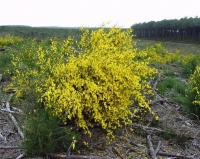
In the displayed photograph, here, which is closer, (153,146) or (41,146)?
(41,146)

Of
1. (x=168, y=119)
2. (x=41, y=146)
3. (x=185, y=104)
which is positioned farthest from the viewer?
(x=185, y=104)

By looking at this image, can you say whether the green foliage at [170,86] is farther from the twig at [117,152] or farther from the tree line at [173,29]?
the tree line at [173,29]

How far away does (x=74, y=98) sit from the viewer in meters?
5.85

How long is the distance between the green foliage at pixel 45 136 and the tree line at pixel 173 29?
242ft

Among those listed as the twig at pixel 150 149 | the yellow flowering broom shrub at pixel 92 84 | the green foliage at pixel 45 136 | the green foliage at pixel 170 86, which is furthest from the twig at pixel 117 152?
the green foliage at pixel 170 86

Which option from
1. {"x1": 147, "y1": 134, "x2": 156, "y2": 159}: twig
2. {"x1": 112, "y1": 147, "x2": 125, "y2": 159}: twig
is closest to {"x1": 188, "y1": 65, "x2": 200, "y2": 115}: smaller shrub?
{"x1": 147, "y1": 134, "x2": 156, "y2": 159}: twig

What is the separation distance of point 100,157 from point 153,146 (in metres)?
1.11

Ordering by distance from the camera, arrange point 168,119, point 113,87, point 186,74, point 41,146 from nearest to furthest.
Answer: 1. point 41,146
2. point 113,87
3. point 168,119
4. point 186,74

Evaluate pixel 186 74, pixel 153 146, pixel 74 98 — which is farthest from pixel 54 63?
pixel 186 74

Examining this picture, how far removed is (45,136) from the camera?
579 centimetres

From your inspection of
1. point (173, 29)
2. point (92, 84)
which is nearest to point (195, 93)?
point (92, 84)

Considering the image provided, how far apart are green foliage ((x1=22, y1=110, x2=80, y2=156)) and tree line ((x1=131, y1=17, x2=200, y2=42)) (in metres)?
73.8

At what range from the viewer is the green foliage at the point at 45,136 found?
5773mm

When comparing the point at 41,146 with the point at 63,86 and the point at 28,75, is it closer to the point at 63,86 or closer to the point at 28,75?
the point at 63,86
